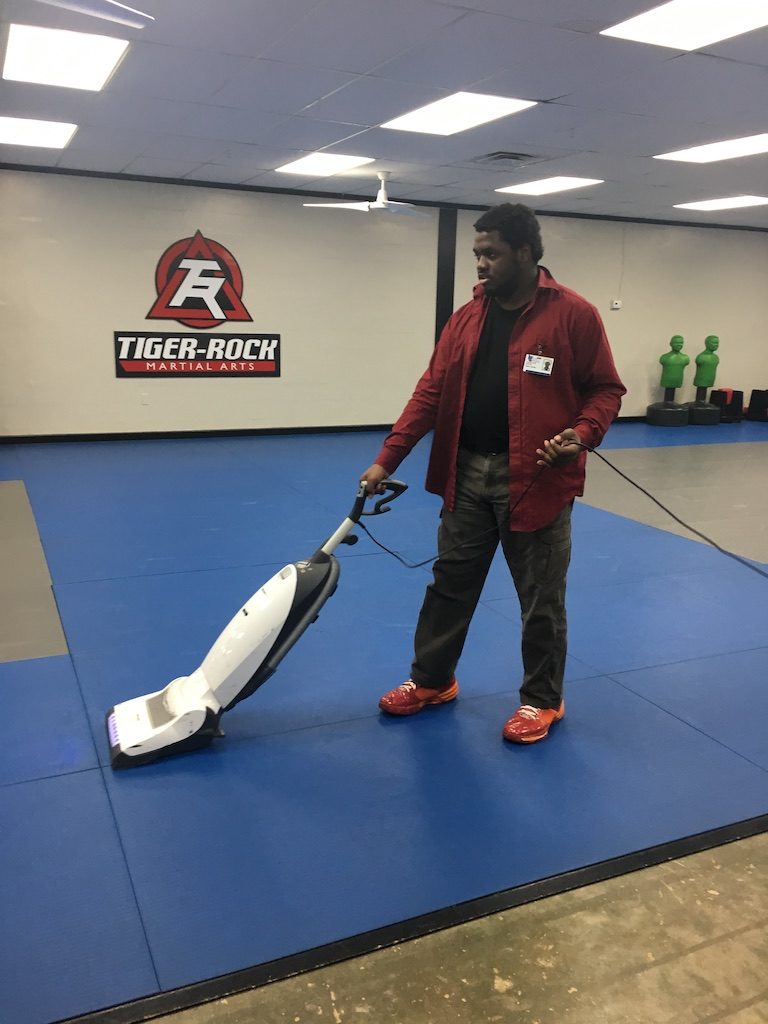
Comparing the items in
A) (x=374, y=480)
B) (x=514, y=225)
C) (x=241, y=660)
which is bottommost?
(x=241, y=660)

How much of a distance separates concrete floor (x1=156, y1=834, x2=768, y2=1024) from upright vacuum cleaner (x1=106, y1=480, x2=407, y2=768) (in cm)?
100

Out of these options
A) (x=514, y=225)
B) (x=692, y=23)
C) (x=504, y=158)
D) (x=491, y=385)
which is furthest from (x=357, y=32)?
(x=504, y=158)

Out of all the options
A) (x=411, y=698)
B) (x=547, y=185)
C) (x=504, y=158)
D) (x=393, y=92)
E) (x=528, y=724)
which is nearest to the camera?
(x=528, y=724)

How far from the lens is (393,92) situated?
493cm

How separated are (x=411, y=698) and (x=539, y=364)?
128 centimetres

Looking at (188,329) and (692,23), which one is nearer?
(692,23)

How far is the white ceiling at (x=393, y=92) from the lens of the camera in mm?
3760

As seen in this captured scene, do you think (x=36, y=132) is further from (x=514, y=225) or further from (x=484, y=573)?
(x=484, y=573)

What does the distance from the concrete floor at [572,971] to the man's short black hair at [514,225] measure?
1854 millimetres

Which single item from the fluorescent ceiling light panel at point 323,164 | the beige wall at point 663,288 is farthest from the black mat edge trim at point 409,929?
the beige wall at point 663,288

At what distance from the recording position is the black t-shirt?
2.66 m

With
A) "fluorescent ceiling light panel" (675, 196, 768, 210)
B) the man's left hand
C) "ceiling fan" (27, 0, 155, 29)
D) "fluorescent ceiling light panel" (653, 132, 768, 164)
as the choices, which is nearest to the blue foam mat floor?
the man's left hand

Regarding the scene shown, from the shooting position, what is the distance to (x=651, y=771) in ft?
8.73

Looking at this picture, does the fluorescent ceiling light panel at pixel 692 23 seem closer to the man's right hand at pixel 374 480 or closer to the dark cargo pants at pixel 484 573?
the dark cargo pants at pixel 484 573
